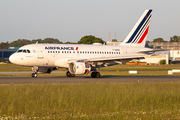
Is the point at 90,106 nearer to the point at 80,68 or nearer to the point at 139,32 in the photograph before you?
the point at 80,68

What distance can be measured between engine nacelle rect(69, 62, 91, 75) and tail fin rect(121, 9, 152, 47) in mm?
12014

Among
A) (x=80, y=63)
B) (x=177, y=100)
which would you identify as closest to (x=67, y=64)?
(x=80, y=63)

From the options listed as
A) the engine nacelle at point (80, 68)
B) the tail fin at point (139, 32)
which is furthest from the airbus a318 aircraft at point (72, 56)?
the tail fin at point (139, 32)

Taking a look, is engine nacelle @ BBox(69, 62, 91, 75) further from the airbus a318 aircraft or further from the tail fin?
the tail fin

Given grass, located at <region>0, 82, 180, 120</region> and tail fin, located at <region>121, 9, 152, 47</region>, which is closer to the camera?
grass, located at <region>0, 82, 180, 120</region>

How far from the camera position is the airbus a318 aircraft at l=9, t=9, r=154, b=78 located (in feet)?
116

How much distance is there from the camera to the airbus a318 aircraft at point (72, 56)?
35.5 meters

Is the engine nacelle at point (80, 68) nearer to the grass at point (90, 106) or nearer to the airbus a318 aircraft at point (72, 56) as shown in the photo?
the airbus a318 aircraft at point (72, 56)

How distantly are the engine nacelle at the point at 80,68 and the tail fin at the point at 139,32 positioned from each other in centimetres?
1201

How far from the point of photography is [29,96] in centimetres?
1709

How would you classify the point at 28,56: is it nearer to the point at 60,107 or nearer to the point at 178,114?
the point at 60,107

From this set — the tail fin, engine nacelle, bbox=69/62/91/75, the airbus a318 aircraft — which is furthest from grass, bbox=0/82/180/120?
the tail fin

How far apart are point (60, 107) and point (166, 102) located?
637 centimetres

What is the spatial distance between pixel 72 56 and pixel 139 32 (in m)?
13.7
